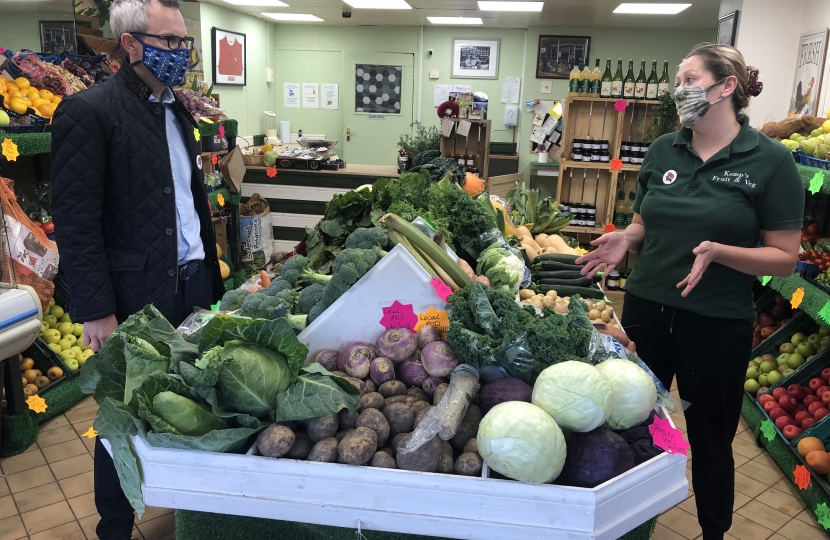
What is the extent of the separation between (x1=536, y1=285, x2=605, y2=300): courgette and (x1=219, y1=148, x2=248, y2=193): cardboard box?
3.56 metres

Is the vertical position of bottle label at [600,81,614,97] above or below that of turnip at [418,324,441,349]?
above

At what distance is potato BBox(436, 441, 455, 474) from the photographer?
1.30 m

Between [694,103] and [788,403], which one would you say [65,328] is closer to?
[694,103]

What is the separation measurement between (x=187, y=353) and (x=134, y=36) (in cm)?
122

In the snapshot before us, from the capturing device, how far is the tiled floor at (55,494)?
2.55m

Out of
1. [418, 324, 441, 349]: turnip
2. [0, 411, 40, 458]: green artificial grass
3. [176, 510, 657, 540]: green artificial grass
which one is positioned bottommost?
[0, 411, 40, 458]: green artificial grass

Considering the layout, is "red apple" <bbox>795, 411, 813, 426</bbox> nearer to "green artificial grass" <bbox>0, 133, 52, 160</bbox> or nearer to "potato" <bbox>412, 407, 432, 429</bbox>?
"potato" <bbox>412, 407, 432, 429</bbox>

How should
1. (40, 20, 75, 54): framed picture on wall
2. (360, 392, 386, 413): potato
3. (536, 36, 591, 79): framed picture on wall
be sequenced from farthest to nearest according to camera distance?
(536, 36, 591, 79): framed picture on wall → (40, 20, 75, 54): framed picture on wall → (360, 392, 386, 413): potato

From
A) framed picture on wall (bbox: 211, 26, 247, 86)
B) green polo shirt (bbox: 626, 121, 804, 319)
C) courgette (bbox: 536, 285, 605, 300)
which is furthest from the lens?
framed picture on wall (bbox: 211, 26, 247, 86)

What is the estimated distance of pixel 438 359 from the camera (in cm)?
155

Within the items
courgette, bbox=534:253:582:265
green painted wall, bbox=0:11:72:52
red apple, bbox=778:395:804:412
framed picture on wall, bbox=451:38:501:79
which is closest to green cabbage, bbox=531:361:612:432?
courgette, bbox=534:253:582:265

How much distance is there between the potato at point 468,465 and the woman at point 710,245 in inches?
38.5

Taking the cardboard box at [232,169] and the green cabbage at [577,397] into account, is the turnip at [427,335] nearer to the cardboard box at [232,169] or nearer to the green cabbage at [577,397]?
the green cabbage at [577,397]

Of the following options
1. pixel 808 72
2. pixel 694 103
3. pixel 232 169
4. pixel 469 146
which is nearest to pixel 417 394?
pixel 694 103
